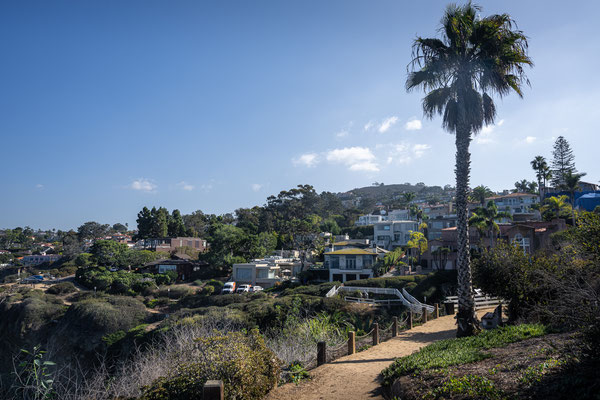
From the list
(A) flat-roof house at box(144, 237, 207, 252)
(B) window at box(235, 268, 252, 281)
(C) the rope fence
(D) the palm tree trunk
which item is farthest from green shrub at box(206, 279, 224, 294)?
(D) the palm tree trunk

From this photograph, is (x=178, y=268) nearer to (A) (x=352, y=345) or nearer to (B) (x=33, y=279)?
(B) (x=33, y=279)

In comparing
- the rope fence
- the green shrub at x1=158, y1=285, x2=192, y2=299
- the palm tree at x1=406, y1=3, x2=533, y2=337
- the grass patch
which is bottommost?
the green shrub at x1=158, y1=285, x2=192, y2=299

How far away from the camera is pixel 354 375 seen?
10531mm

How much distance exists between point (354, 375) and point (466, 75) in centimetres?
1246

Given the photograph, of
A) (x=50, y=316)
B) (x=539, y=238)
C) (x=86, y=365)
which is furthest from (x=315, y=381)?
(x=50, y=316)

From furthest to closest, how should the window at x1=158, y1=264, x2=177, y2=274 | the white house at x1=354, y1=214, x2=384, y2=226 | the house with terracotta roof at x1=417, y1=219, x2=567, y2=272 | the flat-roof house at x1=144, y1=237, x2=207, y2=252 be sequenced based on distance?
1. the white house at x1=354, y1=214, x2=384, y2=226
2. the flat-roof house at x1=144, y1=237, x2=207, y2=252
3. the window at x1=158, y1=264, x2=177, y2=274
4. the house with terracotta roof at x1=417, y1=219, x2=567, y2=272

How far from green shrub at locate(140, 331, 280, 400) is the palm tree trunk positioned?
9.21 m

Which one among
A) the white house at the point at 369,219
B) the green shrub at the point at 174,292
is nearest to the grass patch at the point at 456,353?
the green shrub at the point at 174,292

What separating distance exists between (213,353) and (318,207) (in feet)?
409

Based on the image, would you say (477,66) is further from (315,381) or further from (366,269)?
(366,269)

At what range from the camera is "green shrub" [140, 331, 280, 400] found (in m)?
6.82

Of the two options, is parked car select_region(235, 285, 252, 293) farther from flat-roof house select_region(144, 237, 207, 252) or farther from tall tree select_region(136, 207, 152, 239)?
tall tree select_region(136, 207, 152, 239)

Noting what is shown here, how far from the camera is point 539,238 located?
35125 millimetres

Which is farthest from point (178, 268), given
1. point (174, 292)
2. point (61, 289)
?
point (61, 289)
